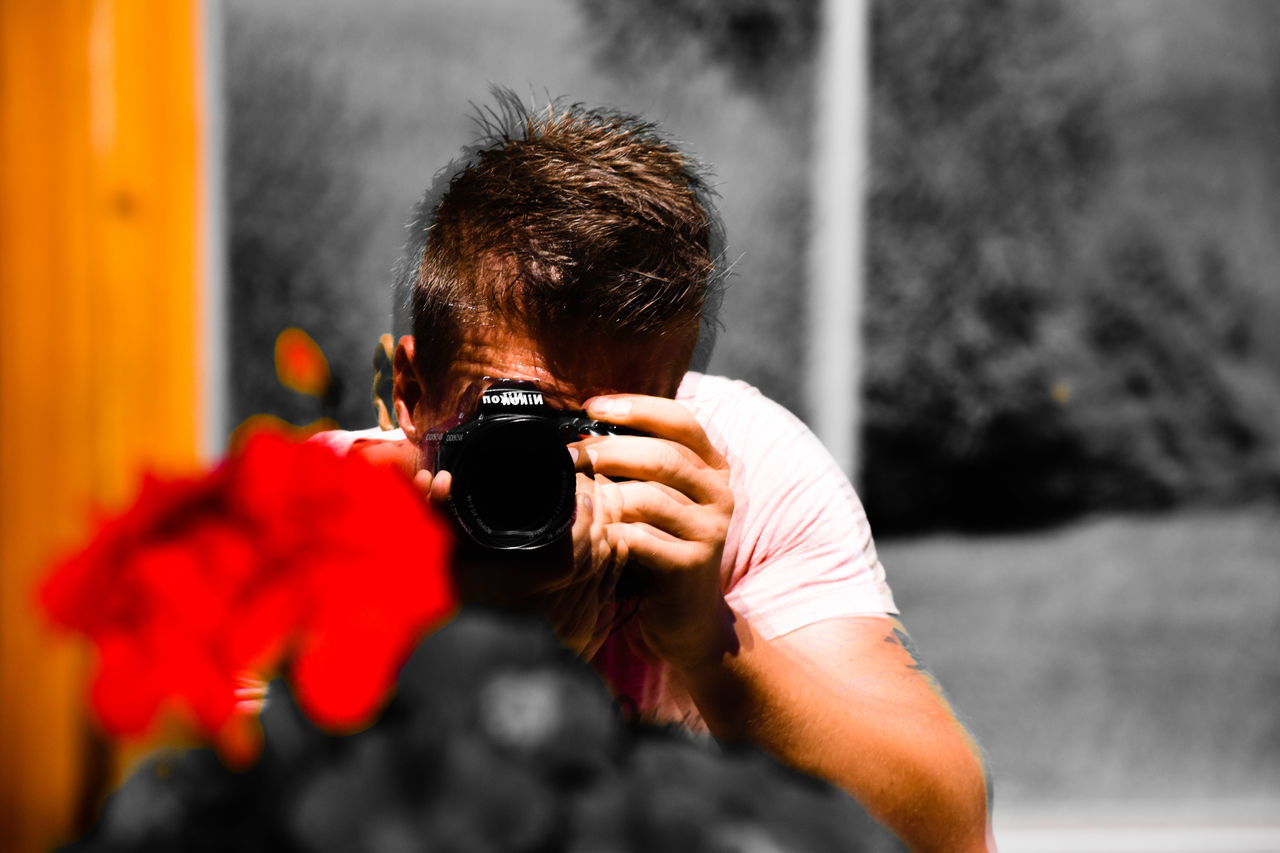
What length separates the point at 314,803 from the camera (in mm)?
225

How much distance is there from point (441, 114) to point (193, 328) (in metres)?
0.40

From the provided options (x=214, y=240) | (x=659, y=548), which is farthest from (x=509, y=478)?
(x=214, y=240)

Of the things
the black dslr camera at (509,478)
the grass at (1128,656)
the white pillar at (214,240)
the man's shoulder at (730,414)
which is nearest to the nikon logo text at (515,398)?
the black dslr camera at (509,478)

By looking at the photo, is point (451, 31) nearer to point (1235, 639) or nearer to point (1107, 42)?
point (1107, 42)

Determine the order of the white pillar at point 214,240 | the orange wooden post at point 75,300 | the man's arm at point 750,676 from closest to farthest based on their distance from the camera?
the man's arm at point 750,676
the orange wooden post at point 75,300
the white pillar at point 214,240

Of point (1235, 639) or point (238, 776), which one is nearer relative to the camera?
point (238, 776)

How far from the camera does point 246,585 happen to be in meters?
0.22

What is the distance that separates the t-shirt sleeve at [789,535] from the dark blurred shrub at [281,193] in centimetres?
73

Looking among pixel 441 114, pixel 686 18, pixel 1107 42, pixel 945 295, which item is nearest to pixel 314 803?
pixel 441 114

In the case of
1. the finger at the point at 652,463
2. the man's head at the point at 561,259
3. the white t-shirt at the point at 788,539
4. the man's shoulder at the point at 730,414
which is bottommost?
the white t-shirt at the point at 788,539

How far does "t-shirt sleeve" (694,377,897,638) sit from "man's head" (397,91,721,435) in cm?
10

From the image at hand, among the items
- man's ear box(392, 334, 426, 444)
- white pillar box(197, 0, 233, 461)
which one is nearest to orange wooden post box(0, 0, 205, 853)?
white pillar box(197, 0, 233, 461)

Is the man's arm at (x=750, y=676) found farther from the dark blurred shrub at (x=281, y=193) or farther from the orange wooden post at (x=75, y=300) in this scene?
the dark blurred shrub at (x=281, y=193)

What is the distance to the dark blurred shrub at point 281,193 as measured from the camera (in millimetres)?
1388
